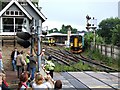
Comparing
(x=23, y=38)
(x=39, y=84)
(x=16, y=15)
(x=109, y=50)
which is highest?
(x=16, y=15)

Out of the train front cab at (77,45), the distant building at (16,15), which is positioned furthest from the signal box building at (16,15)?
the train front cab at (77,45)

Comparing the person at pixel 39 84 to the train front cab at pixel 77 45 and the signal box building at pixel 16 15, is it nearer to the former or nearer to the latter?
the signal box building at pixel 16 15

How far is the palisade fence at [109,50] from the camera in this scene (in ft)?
115

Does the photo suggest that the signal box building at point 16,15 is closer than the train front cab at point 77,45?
Yes

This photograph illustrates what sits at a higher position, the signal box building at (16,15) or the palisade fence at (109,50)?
the signal box building at (16,15)

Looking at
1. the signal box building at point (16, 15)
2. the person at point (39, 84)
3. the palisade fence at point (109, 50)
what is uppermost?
the signal box building at point (16, 15)

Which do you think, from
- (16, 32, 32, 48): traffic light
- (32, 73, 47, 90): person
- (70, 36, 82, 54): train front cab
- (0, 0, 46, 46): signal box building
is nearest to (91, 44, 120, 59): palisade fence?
(70, 36, 82, 54): train front cab

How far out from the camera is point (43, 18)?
38.4 metres

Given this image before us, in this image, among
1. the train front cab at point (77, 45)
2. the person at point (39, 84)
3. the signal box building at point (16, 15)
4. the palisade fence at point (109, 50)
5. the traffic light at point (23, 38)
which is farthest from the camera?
the train front cab at point (77, 45)

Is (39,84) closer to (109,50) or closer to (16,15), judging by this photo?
(109,50)

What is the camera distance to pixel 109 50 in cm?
3775

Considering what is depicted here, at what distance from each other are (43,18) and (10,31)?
3.76m

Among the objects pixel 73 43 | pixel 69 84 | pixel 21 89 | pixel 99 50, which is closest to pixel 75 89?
pixel 69 84

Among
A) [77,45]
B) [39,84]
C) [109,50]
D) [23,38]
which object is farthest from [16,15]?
[39,84]
